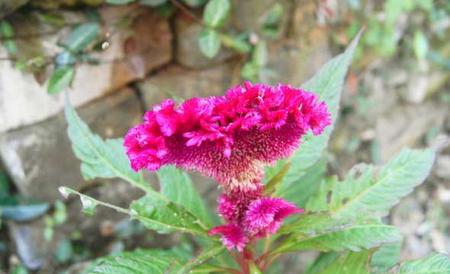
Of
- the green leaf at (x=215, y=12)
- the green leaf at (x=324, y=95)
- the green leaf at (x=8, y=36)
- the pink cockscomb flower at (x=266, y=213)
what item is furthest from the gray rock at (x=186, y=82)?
the pink cockscomb flower at (x=266, y=213)

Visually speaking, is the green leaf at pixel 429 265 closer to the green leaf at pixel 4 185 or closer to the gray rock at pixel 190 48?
the gray rock at pixel 190 48

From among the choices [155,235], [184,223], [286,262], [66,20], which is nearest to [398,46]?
[286,262]

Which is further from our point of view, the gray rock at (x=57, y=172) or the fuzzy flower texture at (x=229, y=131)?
the gray rock at (x=57, y=172)

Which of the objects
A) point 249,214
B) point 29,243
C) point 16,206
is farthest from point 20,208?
point 249,214

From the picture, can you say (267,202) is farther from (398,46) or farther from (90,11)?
(398,46)

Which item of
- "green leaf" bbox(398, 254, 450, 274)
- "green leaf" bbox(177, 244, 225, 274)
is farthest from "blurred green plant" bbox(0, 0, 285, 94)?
"green leaf" bbox(398, 254, 450, 274)

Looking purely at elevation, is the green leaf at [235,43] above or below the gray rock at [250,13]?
below
